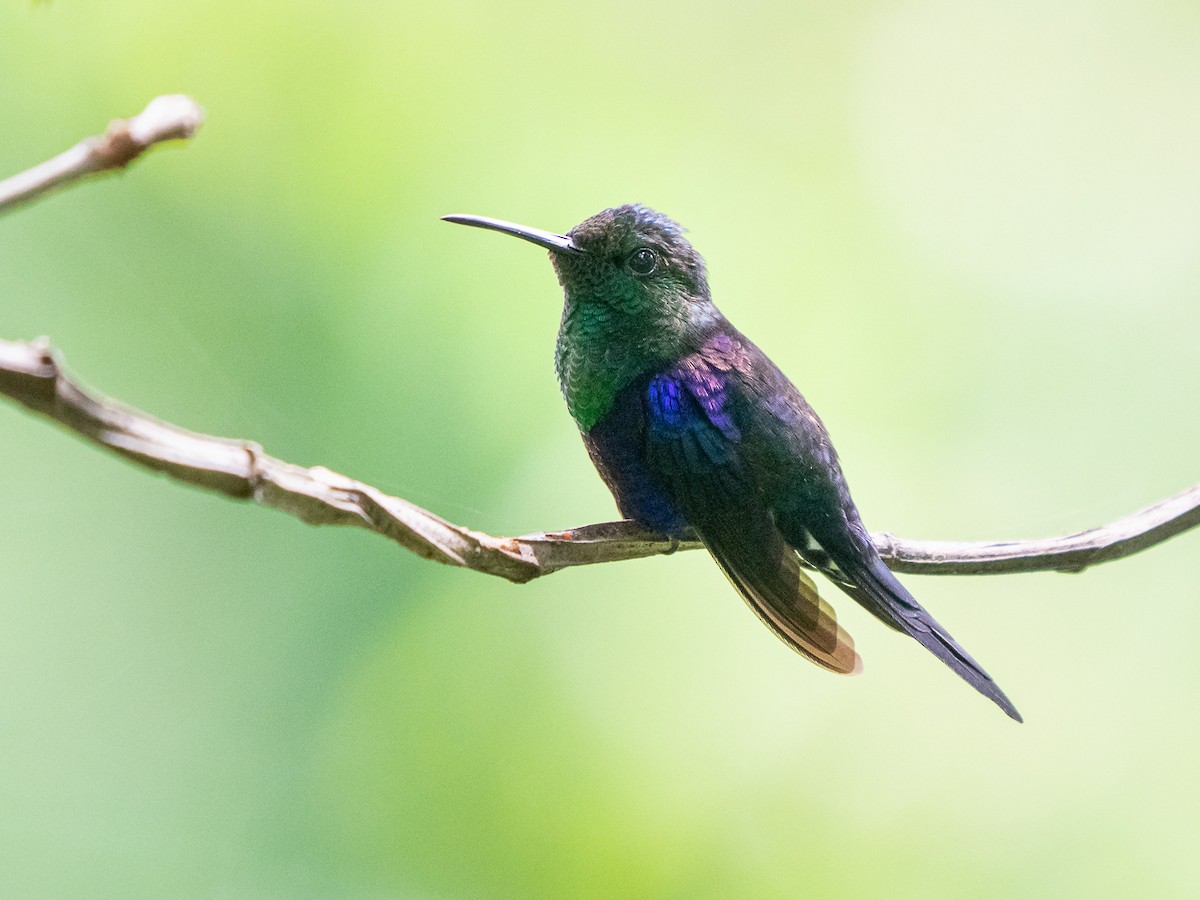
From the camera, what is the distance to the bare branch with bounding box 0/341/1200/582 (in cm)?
61

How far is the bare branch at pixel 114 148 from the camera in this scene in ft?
1.85

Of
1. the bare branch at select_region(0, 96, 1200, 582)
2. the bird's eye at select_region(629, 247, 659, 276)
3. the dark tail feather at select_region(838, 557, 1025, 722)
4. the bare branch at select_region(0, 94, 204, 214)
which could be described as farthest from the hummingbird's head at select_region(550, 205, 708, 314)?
the bare branch at select_region(0, 94, 204, 214)

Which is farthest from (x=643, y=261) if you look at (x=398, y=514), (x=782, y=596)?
(x=398, y=514)

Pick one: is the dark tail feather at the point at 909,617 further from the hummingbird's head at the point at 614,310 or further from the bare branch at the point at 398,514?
the hummingbird's head at the point at 614,310

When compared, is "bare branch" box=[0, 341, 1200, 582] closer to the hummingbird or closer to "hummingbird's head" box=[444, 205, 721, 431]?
the hummingbird

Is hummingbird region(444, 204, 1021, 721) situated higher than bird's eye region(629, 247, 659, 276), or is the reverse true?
bird's eye region(629, 247, 659, 276)

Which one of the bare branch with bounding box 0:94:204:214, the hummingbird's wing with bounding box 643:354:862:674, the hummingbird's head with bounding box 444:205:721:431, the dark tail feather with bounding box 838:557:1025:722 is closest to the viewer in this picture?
the bare branch with bounding box 0:94:204:214

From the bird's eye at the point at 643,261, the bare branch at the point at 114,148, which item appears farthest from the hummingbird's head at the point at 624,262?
the bare branch at the point at 114,148

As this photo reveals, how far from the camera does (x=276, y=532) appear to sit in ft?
9.02

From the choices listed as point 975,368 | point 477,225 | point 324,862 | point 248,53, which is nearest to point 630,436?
point 477,225

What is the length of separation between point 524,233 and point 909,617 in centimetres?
70

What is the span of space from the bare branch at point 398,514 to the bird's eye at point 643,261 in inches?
15.5

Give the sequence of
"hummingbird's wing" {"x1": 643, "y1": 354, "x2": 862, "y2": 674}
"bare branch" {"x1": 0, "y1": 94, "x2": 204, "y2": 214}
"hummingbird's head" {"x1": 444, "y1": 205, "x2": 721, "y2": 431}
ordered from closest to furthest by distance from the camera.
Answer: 1. "bare branch" {"x1": 0, "y1": 94, "x2": 204, "y2": 214}
2. "hummingbird's wing" {"x1": 643, "y1": 354, "x2": 862, "y2": 674}
3. "hummingbird's head" {"x1": 444, "y1": 205, "x2": 721, "y2": 431}

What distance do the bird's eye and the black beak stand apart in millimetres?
80
